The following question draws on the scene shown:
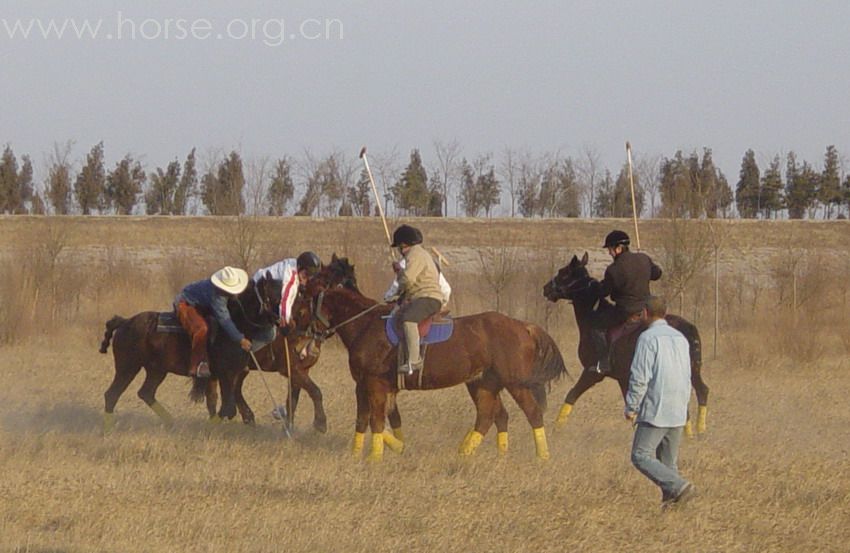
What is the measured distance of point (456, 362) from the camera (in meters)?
11.2

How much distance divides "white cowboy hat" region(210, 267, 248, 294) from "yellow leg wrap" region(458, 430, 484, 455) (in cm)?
323

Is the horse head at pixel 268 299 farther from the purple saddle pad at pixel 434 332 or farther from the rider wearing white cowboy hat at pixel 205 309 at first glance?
the purple saddle pad at pixel 434 332

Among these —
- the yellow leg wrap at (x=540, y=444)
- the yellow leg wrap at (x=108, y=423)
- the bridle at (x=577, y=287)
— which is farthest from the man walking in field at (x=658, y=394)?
the yellow leg wrap at (x=108, y=423)

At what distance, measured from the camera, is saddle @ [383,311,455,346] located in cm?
1107

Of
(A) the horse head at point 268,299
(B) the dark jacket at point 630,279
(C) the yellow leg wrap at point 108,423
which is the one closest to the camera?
(B) the dark jacket at point 630,279

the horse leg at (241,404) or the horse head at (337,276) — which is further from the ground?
the horse head at (337,276)

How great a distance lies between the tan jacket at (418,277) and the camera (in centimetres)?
1098

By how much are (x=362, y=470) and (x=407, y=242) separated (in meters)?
2.23

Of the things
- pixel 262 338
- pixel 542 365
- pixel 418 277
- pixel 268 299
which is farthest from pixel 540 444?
pixel 262 338

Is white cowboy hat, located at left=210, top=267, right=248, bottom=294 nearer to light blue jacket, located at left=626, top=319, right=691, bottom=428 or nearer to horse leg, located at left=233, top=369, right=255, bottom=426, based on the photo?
horse leg, located at left=233, top=369, right=255, bottom=426

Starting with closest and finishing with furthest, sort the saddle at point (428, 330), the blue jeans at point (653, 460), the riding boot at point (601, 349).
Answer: the blue jeans at point (653, 460) → the saddle at point (428, 330) → the riding boot at point (601, 349)

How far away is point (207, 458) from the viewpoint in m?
10.7

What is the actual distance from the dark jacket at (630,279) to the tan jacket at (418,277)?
213 centimetres

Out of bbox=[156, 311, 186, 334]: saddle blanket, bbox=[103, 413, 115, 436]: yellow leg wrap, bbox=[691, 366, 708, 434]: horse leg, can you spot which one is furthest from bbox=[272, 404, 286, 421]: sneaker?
bbox=[691, 366, 708, 434]: horse leg
